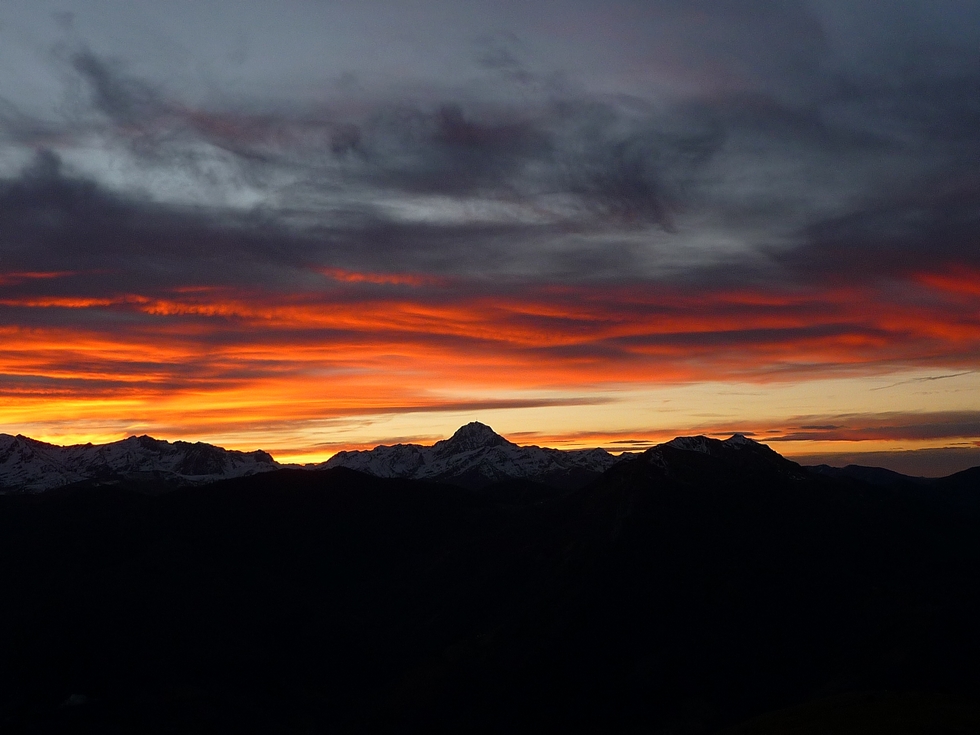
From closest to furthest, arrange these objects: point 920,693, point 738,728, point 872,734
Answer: point 872,734
point 920,693
point 738,728

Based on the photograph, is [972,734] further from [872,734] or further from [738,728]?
[738,728]

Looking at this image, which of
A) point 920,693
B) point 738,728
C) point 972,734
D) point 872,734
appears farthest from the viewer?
point 738,728

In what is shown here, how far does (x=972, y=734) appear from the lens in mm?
118750

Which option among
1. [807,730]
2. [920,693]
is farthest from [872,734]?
[920,693]

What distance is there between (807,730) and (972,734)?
2387 cm

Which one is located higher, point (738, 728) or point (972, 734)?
point (972, 734)

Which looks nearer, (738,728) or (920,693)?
(920,693)

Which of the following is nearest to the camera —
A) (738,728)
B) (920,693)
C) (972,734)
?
(972,734)

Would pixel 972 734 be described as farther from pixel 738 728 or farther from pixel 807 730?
pixel 738 728

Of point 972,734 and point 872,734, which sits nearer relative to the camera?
point 972,734

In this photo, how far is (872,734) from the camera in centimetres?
12694

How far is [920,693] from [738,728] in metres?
31.2

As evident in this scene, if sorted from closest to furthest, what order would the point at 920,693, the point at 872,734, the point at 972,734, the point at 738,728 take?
1. the point at 972,734
2. the point at 872,734
3. the point at 920,693
4. the point at 738,728

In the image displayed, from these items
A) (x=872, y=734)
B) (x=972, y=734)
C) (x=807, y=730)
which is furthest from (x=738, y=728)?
(x=972, y=734)
